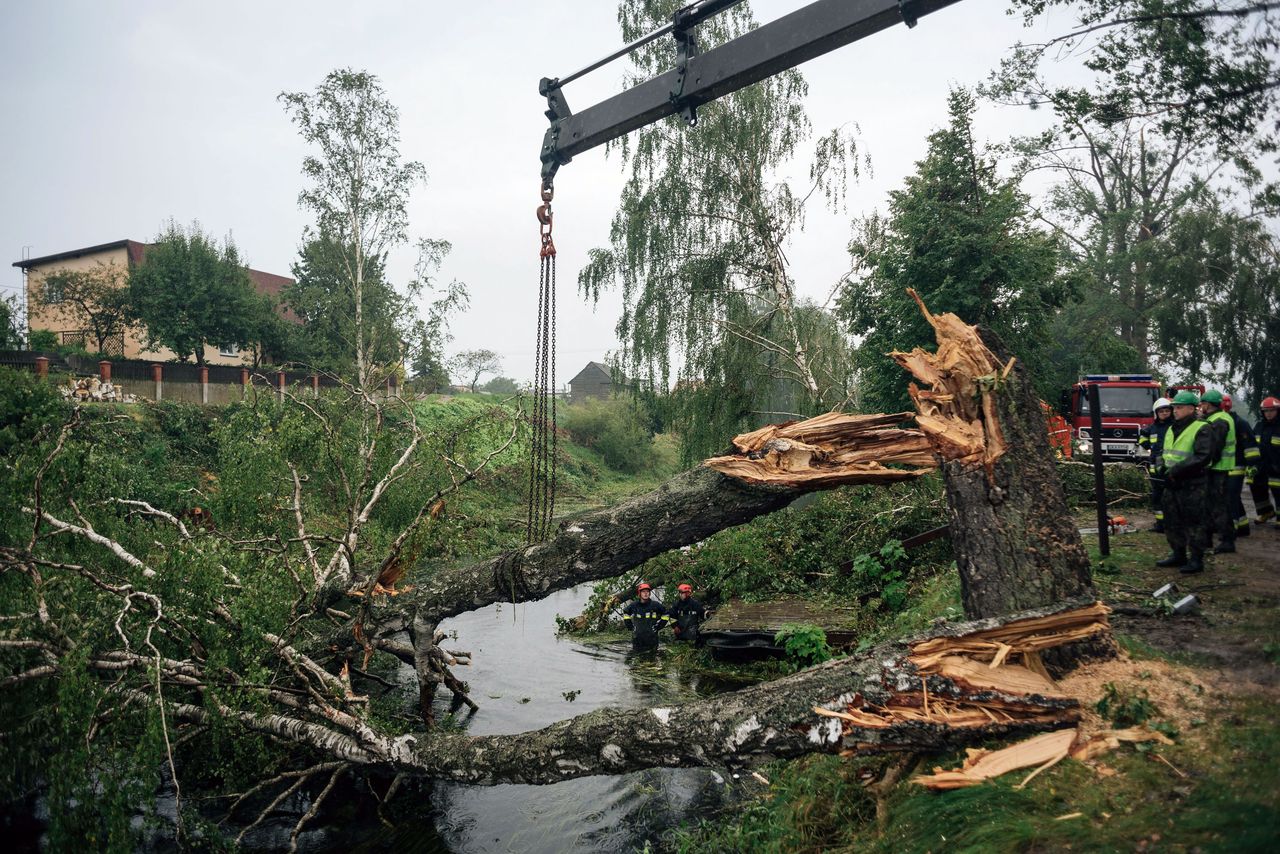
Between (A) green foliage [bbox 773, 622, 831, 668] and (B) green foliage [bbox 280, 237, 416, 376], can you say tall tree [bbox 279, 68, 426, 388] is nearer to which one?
(B) green foliage [bbox 280, 237, 416, 376]

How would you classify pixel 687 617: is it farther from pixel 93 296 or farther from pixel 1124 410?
pixel 93 296

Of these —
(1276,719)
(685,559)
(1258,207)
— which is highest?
(1258,207)

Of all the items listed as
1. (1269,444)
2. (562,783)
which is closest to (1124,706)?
(562,783)

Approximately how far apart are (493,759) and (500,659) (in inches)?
228

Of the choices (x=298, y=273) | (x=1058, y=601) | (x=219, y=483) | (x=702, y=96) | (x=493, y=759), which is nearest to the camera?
(x=1058, y=601)

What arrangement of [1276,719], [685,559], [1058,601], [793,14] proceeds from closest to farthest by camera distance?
[1276,719]
[1058,601]
[793,14]
[685,559]

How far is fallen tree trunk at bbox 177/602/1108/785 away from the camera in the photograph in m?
3.99

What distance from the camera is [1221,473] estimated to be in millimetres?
6551

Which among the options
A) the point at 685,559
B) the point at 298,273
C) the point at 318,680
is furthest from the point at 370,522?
the point at 298,273

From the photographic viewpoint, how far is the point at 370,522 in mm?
10742

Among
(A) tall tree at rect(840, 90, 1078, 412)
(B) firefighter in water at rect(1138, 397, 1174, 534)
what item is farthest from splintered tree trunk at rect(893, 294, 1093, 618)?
(A) tall tree at rect(840, 90, 1078, 412)

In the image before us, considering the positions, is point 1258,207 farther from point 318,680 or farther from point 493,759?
point 318,680

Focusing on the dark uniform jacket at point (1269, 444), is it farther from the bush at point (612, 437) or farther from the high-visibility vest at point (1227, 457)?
the bush at point (612, 437)

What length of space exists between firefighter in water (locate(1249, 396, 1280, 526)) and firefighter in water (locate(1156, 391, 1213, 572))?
1.74m
